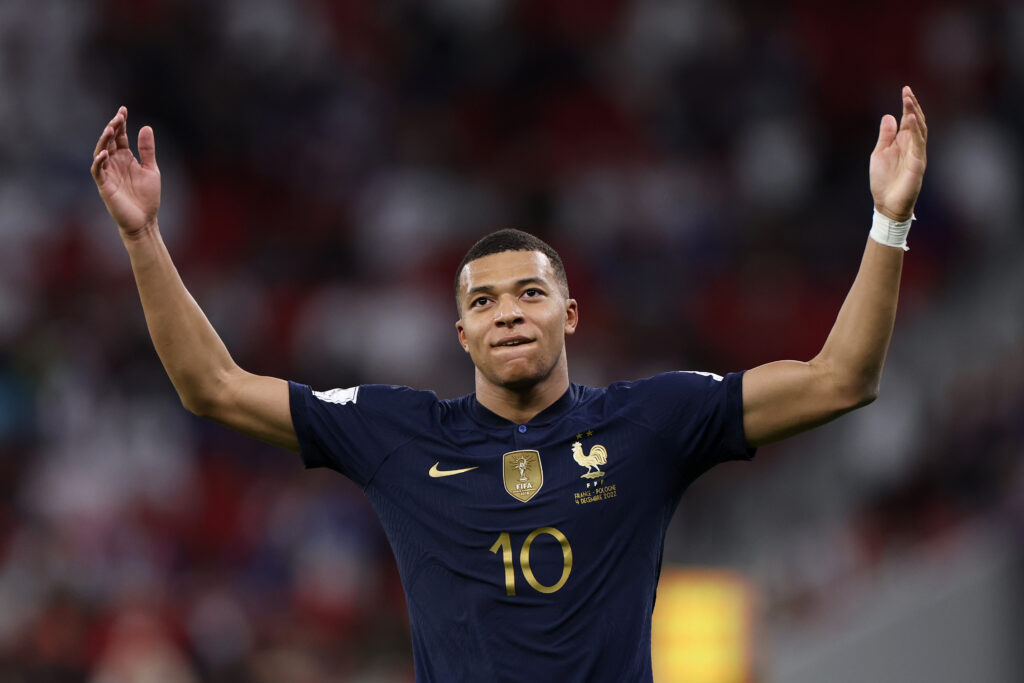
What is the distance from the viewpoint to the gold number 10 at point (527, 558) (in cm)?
349

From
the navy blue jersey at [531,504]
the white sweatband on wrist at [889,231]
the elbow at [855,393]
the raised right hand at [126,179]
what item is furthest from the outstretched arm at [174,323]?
the white sweatband on wrist at [889,231]

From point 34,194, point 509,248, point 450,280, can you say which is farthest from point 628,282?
point 509,248

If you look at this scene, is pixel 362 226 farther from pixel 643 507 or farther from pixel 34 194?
pixel 643 507

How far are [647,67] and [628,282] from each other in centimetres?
339

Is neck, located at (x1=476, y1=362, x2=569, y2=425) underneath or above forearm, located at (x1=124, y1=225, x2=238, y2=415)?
A: underneath

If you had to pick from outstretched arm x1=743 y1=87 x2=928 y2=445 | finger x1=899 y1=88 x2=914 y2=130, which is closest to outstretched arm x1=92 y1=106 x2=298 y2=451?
outstretched arm x1=743 y1=87 x2=928 y2=445

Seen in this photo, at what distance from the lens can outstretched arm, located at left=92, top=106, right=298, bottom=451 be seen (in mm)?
3713

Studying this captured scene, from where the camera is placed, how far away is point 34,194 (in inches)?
→ 502

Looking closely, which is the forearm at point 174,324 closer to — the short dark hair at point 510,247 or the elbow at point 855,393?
the short dark hair at point 510,247

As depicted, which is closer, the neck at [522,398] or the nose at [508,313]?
the nose at [508,313]

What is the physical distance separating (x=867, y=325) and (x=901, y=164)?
43 centimetres

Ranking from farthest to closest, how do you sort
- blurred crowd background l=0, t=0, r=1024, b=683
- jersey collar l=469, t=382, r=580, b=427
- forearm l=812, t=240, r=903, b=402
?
blurred crowd background l=0, t=0, r=1024, b=683
jersey collar l=469, t=382, r=580, b=427
forearm l=812, t=240, r=903, b=402

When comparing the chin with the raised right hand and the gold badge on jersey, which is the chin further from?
the raised right hand

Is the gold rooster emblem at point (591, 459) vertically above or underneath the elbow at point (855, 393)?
underneath
